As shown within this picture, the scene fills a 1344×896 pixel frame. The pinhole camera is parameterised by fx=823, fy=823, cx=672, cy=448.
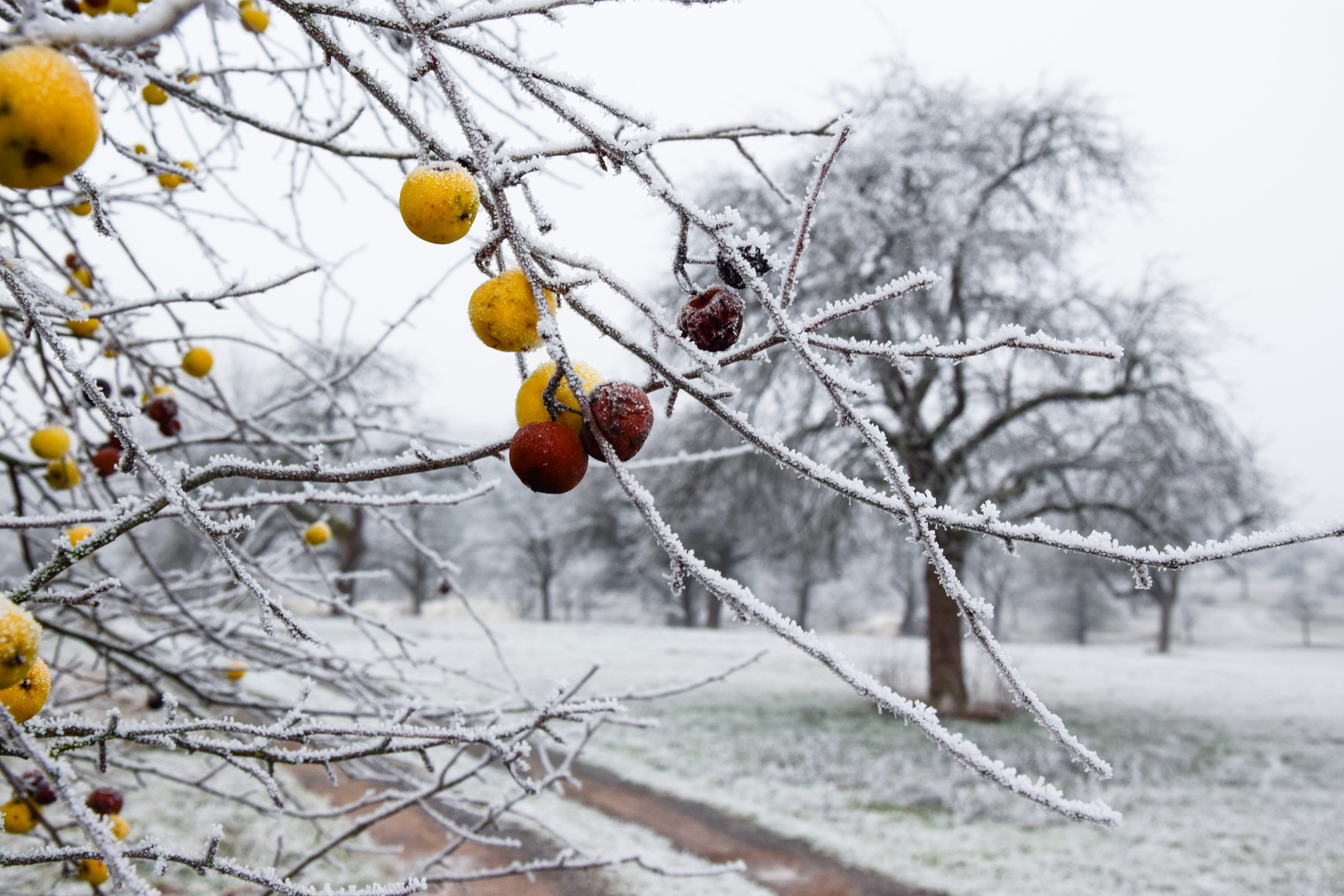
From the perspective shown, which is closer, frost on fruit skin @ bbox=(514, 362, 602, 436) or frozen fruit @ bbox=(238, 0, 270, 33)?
frost on fruit skin @ bbox=(514, 362, 602, 436)

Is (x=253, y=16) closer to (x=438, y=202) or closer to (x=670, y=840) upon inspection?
(x=438, y=202)

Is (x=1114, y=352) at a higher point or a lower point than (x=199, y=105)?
lower

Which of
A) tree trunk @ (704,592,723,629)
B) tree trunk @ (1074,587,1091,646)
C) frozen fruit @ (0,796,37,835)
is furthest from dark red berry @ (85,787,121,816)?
tree trunk @ (1074,587,1091,646)

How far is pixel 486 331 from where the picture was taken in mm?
806

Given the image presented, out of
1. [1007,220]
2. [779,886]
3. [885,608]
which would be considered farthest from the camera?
[885,608]

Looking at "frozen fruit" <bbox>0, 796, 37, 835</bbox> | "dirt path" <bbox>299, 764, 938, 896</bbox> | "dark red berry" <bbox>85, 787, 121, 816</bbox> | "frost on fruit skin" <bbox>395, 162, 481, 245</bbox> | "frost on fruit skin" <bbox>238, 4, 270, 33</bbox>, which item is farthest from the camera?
"dirt path" <bbox>299, 764, 938, 896</bbox>

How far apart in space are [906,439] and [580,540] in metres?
20.5

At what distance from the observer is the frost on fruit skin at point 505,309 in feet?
2.59

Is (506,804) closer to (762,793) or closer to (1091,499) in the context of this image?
(762,793)

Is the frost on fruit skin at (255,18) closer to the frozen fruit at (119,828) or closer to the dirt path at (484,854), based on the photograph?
the frozen fruit at (119,828)

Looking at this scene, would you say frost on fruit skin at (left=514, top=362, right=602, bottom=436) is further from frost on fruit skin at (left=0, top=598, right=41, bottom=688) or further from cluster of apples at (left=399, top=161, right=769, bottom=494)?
frost on fruit skin at (left=0, top=598, right=41, bottom=688)

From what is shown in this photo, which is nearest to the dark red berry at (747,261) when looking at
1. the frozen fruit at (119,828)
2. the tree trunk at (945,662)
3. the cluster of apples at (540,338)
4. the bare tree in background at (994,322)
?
the cluster of apples at (540,338)

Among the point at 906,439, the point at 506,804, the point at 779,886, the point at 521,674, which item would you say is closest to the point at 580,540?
the point at 521,674

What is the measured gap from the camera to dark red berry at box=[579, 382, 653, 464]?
69cm
